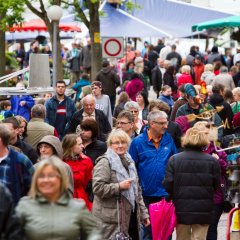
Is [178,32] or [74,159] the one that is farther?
[178,32]

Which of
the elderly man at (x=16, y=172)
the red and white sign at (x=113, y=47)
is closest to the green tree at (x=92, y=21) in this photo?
the red and white sign at (x=113, y=47)

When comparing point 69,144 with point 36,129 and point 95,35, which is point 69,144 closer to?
point 36,129

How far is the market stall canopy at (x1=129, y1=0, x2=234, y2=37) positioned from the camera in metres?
38.5

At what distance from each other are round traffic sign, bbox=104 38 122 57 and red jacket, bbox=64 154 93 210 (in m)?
16.1

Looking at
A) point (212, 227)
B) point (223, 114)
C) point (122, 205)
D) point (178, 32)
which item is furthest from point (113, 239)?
point (178, 32)

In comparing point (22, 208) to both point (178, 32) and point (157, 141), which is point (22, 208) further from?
point (178, 32)

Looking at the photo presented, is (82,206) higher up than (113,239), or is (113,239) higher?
(82,206)

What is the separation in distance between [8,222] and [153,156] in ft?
17.8

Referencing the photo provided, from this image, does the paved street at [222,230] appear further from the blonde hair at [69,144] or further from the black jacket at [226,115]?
the blonde hair at [69,144]

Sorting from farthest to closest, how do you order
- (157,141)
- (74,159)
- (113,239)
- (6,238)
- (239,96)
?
(239,96) → (157,141) → (74,159) → (113,239) → (6,238)

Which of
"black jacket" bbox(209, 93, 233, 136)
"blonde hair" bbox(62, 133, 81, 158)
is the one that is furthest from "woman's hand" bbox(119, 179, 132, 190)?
"black jacket" bbox(209, 93, 233, 136)

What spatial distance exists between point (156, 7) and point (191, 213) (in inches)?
1133

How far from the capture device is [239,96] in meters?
19.1

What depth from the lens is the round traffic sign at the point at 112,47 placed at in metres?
27.5
